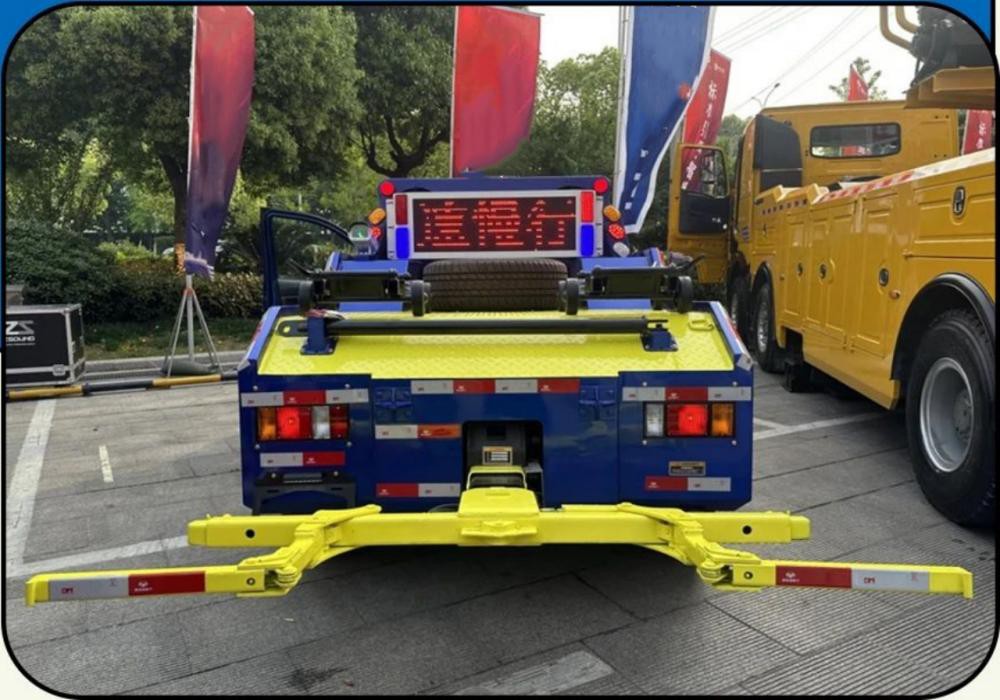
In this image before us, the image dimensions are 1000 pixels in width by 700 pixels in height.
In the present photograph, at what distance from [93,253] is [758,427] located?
456 inches

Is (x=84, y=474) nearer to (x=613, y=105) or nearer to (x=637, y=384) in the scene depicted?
(x=637, y=384)

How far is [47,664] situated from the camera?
3.00 metres

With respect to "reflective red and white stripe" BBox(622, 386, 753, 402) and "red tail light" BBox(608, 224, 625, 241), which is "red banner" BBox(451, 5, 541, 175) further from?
"reflective red and white stripe" BBox(622, 386, 753, 402)

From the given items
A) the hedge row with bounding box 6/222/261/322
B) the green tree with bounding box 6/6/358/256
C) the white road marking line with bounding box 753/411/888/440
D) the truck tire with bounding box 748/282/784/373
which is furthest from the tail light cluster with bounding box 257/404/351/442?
the green tree with bounding box 6/6/358/256

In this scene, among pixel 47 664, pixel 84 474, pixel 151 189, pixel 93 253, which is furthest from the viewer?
pixel 151 189

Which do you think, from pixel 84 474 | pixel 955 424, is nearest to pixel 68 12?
pixel 84 474

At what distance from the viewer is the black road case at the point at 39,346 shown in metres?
8.83

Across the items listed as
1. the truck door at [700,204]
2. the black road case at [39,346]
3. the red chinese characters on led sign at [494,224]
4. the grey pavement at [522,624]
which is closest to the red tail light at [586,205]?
the red chinese characters on led sign at [494,224]

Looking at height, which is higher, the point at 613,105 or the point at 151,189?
the point at 613,105

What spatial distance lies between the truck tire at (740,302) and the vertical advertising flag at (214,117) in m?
6.49

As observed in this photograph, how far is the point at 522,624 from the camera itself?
3199 millimetres

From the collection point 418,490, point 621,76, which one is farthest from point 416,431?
point 621,76

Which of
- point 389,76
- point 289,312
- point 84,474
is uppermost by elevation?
point 389,76

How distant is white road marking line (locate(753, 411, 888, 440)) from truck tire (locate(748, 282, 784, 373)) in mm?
1774
